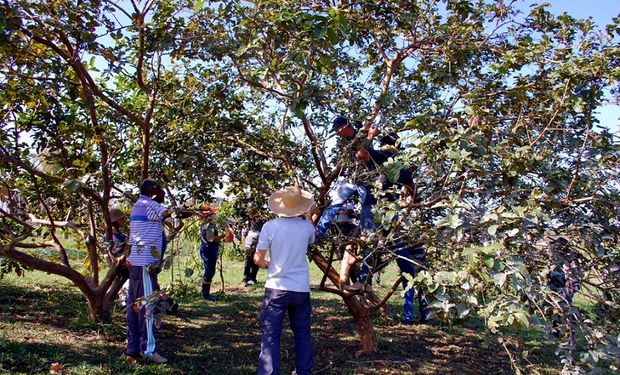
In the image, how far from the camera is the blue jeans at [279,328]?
12.3 ft

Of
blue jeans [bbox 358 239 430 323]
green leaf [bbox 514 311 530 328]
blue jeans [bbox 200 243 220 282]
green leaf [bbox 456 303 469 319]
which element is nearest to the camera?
green leaf [bbox 514 311 530 328]

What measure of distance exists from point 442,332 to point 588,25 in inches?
138

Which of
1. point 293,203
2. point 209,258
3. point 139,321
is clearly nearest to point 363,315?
point 293,203

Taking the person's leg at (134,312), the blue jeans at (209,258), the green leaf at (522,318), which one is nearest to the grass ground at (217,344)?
the person's leg at (134,312)

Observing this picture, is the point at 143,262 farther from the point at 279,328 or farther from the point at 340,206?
the point at 340,206

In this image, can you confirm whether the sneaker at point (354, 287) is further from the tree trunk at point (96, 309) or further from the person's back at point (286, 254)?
the tree trunk at point (96, 309)

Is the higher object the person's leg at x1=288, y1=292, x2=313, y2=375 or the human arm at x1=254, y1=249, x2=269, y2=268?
the human arm at x1=254, y1=249, x2=269, y2=268

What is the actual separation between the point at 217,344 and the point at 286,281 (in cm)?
173

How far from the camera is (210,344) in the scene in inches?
199

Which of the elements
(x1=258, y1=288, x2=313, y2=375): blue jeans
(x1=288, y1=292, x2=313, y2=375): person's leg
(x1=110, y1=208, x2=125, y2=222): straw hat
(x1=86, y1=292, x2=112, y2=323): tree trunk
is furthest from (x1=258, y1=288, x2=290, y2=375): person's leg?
(x1=86, y1=292, x2=112, y2=323): tree trunk

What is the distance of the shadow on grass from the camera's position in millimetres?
4285

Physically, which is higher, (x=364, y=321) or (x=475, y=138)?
(x=475, y=138)

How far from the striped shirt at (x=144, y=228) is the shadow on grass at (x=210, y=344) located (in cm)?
84

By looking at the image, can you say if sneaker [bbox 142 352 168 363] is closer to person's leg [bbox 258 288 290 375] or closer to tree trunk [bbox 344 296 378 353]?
person's leg [bbox 258 288 290 375]
